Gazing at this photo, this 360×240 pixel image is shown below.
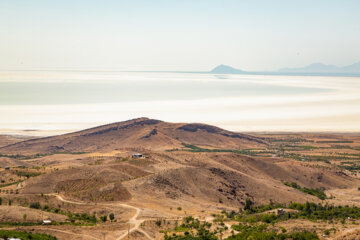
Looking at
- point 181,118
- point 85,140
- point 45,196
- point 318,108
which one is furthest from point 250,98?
point 45,196

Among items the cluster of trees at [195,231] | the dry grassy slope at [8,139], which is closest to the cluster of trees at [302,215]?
the cluster of trees at [195,231]

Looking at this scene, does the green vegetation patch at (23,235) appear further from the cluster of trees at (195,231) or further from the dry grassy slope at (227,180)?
the dry grassy slope at (227,180)

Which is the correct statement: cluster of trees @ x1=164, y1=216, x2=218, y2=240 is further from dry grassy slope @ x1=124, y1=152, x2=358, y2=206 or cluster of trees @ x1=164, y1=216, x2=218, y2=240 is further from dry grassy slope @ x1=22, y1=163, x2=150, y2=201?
dry grassy slope @ x1=22, y1=163, x2=150, y2=201

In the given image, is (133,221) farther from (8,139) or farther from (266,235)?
(8,139)

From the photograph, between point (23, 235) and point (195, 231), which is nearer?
point (23, 235)

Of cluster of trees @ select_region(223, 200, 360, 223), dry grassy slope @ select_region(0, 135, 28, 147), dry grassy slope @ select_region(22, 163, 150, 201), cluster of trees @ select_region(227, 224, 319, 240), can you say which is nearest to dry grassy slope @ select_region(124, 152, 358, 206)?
dry grassy slope @ select_region(22, 163, 150, 201)

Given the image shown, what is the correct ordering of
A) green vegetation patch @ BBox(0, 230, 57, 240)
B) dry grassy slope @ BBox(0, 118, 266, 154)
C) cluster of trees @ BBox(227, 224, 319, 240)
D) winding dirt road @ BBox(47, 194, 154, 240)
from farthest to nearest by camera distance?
dry grassy slope @ BBox(0, 118, 266, 154) → winding dirt road @ BBox(47, 194, 154, 240) → cluster of trees @ BBox(227, 224, 319, 240) → green vegetation patch @ BBox(0, 230, 57, 240)

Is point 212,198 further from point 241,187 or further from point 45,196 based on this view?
point 45,196

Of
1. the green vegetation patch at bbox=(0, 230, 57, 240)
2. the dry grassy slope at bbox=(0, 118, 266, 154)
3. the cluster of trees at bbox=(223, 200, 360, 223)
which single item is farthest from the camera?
the dry grassy slope at bbox=(0, 118, 266, 154)

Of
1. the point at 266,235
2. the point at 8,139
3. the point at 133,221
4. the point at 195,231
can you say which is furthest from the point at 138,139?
the point at 266,235
